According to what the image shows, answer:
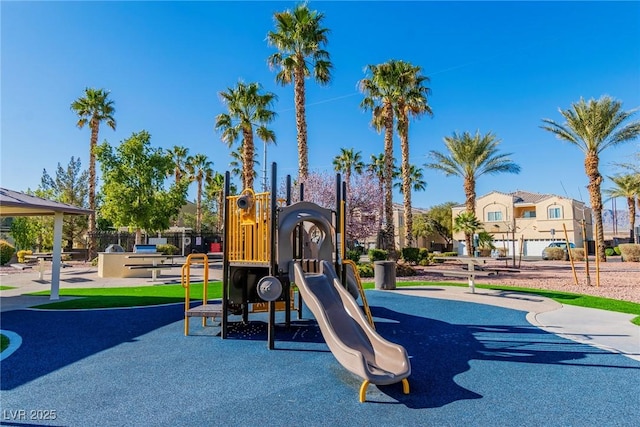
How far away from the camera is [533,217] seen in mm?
42125

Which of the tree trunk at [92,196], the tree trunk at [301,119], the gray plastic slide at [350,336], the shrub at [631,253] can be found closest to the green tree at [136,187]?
the tree trunk at [92,196]

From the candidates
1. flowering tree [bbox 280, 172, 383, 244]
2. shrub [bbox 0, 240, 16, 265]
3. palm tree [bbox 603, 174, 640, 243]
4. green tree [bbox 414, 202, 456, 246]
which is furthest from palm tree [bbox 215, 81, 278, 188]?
palm tree [bbox 603, 174, 640, 243]

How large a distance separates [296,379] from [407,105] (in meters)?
22.2

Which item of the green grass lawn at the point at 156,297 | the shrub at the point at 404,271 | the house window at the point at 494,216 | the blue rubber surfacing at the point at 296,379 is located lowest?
the blue rubber surfacing at the point at 296,379

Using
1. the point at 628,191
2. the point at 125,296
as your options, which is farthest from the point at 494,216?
the point at 125,296

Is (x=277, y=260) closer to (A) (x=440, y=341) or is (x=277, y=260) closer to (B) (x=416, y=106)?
(A) (x=440, y=341)

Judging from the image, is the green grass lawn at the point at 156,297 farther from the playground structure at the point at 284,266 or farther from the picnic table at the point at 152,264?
the playground structure at the point at 284,266

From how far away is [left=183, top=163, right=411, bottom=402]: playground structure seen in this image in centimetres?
Answer: 554

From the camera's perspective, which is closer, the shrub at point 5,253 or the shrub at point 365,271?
the shrub at point 365,271

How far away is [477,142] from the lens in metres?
29.0

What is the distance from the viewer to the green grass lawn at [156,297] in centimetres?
984

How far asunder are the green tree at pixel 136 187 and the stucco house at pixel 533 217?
29.5 metres

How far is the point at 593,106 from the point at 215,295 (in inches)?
1111

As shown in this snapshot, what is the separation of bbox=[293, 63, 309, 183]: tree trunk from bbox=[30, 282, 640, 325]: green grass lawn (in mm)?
8188
